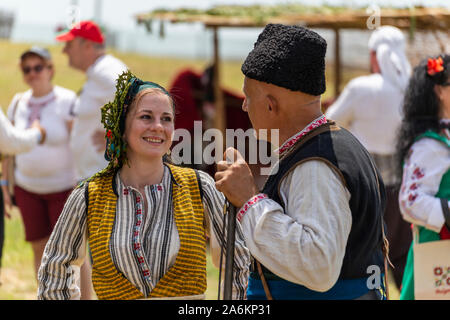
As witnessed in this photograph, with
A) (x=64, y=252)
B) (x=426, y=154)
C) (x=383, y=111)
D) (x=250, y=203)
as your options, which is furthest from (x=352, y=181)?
(x=383, y=111)

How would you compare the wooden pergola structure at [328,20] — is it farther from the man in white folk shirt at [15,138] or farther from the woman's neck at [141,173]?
the woman's neck at [141,173]

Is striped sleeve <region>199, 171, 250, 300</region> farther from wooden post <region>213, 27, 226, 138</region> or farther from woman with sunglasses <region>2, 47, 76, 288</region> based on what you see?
wooden post <region>213, 27, 226, 138</region>

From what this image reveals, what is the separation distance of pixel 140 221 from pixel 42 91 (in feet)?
11.1

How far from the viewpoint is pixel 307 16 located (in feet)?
28.3

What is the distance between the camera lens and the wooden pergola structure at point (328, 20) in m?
7.74

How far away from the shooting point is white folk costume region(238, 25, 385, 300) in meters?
2.25

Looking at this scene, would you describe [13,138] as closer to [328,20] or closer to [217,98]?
[217,98]

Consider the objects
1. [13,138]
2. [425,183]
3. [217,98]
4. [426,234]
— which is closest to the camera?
[425,183]

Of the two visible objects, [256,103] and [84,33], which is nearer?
[256,103]

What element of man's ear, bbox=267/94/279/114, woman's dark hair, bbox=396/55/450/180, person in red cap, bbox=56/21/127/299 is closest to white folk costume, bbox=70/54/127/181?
person in red cap, bbox=56/21/127/299

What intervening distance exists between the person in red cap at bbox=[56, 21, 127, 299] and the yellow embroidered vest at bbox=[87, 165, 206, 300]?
245cm

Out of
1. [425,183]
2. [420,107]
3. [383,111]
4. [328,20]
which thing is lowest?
[425,183]

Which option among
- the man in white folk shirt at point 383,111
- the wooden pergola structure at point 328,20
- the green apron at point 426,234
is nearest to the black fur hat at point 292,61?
the green apron at point 426,234

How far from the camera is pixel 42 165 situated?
19.3 feet
